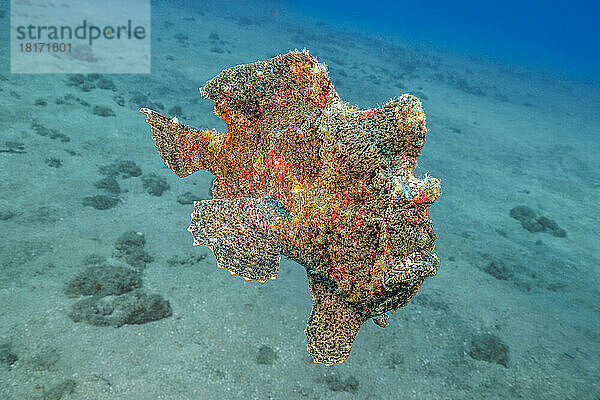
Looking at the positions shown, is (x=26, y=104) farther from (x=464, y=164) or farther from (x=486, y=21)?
(x=486, y=21)

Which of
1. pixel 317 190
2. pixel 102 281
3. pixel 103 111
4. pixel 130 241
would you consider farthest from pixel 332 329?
pixel 103 111

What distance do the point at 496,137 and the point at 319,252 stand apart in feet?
89.3

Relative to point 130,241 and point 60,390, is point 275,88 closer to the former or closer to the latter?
point 60,390

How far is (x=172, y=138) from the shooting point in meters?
3.24

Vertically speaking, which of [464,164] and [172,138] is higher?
[172,138]

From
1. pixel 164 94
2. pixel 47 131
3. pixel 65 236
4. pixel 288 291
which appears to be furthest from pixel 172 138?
pixel 164 94

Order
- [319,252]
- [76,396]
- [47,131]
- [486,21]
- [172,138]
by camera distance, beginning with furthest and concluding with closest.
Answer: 1. [486,21]
2. [47,131]
3. [76,396]
4. [172,138]
5. [319,252]

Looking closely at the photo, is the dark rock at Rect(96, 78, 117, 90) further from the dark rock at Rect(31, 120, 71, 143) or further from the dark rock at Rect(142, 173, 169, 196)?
→ the dark rock at Rect(142, 173, 169, 196)

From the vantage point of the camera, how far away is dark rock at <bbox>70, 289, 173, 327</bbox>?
6.84m

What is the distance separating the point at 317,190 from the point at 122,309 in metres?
6.76

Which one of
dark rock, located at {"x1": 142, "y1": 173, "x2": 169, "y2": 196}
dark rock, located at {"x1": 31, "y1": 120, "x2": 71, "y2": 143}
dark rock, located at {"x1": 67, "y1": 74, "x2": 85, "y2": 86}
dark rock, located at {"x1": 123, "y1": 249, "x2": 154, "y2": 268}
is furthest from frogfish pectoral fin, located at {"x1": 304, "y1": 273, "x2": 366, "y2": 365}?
dark rock, located at {"x1": 67, "y1": 74, "x2": 85, "y2": 86}

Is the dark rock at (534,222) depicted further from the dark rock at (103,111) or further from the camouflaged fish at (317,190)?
the dark rock at (103,111)

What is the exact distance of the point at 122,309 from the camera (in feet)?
23.5

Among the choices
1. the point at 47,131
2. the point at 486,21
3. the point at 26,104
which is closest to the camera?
the point at 47,131
